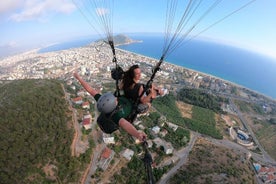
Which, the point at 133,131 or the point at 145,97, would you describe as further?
the point at 145,97

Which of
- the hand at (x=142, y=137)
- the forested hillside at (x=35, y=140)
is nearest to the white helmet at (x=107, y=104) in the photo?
the hand at (x=142, y=137)

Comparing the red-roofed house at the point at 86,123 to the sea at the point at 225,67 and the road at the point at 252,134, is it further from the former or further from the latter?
the sea at the point at 225,67

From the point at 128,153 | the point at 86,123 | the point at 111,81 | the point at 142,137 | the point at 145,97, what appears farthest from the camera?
the point at 111,81

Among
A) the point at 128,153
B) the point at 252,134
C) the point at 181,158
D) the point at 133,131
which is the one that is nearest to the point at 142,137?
the point at 133,131

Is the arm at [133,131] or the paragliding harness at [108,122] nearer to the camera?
the arm at [133,131]

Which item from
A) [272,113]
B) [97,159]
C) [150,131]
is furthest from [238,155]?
[272,113]

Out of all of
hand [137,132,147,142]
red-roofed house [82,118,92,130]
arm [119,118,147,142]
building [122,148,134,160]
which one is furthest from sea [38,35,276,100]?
hand [137,132,147,142]

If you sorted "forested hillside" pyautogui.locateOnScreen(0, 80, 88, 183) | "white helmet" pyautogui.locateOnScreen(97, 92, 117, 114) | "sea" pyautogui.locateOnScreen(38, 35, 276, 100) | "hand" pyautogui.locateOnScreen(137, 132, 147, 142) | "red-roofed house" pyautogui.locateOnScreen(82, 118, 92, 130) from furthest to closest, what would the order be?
"sea" pyautogui.locateOnScreen(38, 35, 276, 100) < "red-roofed house" pyautogui.locateOnScreen(82, 118, 92, 130) < "forested hillside" pyautogui.locateOnScreen(0, 80, 88, 183) < "white helmet" pyautogui.locateOnScreen(97, 92, 117, 114) < "hand" pyautogui.locateOnScreen(137, 132, 147, 142)

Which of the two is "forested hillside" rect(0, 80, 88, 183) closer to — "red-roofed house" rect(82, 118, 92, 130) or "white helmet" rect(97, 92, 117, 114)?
"red-roofed house" rect(82, 118, 92, 130)

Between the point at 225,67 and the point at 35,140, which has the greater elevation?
the point at 35,140

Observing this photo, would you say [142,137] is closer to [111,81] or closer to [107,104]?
[107,104]

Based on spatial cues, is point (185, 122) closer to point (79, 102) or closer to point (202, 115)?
point (202, 115)
